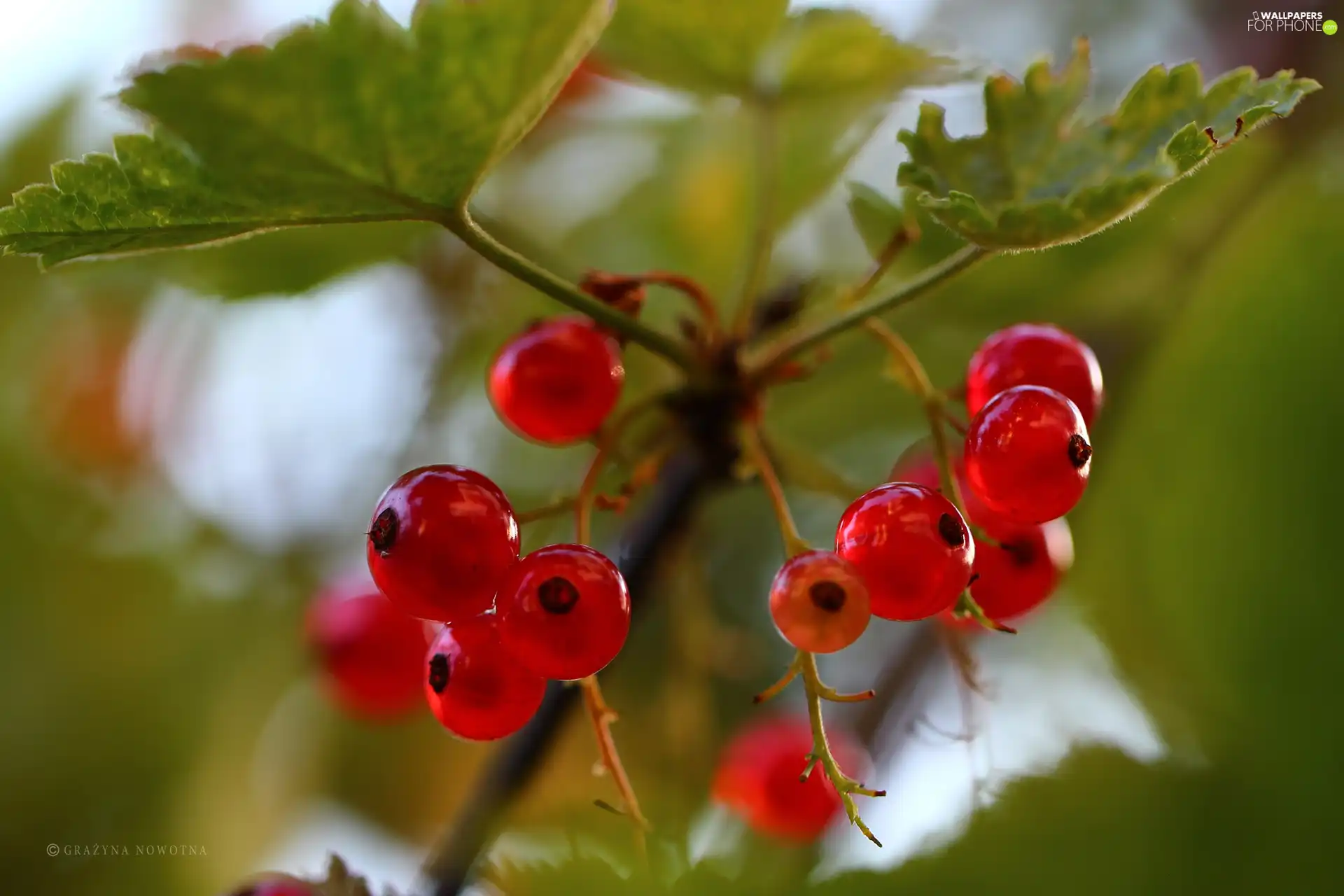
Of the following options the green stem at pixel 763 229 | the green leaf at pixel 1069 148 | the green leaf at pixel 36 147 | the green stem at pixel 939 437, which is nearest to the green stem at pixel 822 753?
the green stem at pixel 939 437

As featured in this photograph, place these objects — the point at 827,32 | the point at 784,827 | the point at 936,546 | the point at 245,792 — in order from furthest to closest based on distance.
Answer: the point at 245,792 → the point at 784,827 → the point at 827,32 → the point at 936,546

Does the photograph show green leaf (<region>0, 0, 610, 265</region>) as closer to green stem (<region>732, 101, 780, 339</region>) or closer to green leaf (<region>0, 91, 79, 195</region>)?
green stem (<region>732, 101, 780, 339</region>)

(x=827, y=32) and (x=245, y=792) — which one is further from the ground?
(x=827, y=32)

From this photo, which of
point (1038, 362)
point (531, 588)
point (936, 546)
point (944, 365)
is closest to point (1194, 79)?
point (1038, 362)

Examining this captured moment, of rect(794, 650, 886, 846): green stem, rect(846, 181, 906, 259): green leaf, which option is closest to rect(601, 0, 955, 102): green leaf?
rect(846, 181, 906, 259): green leaf

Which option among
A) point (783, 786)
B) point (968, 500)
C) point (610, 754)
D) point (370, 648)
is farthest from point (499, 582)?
point (783, 786)

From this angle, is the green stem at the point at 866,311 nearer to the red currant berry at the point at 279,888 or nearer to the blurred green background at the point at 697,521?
the blurred green background at the point at 697,521

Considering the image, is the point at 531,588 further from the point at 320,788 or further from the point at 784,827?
the point at 320,788
